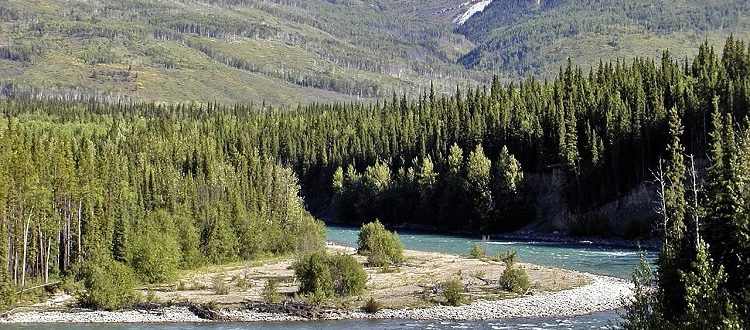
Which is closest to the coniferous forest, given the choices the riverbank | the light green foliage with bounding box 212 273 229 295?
the riverbank

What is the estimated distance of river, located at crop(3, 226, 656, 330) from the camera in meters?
56.3

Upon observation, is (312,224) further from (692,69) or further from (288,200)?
(692,69)

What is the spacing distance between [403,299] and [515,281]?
8895 millimetres

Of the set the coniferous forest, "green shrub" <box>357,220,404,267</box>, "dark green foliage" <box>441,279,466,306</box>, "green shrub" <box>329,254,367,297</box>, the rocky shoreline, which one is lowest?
the rocky shoreline

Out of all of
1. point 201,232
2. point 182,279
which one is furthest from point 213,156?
point 182,279

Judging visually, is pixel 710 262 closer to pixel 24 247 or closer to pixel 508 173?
pixel 24 247

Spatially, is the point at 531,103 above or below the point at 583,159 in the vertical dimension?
above

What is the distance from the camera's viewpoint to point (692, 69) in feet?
504

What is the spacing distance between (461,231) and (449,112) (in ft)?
132

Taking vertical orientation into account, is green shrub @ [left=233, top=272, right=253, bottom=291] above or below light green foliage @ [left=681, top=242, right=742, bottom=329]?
below

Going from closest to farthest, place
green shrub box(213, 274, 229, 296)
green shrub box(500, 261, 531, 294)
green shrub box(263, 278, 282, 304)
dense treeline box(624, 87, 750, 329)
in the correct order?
dense treeline box(624, 87, 750, 329) < green shrub box(263, 278, 282, 304) < green shrub box(500, 261, 531, 294) < green shrub box(213, 274, 229, 296)

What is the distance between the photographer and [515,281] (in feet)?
227

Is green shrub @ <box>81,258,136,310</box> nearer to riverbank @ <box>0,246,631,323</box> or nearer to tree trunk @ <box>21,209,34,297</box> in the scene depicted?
riverbank @ <box>0,246,631,323</box>

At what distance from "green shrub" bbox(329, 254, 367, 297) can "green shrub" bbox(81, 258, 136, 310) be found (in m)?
13.6
